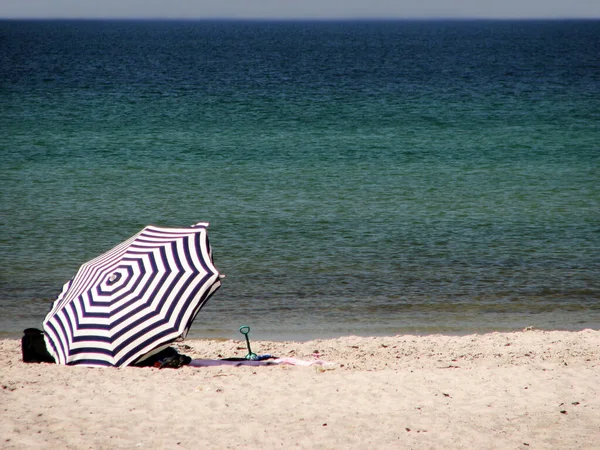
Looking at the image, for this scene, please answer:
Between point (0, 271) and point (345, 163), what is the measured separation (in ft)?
45.9

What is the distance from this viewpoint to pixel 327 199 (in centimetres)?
1988

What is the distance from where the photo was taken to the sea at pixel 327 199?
40.7 ft

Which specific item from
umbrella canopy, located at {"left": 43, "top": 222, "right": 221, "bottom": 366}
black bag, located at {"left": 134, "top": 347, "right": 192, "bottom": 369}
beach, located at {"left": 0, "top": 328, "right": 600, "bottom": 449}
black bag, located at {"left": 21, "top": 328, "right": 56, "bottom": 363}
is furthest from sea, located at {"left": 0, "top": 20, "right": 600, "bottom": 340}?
umbrella canopy, located at {"left": 43, "top": 222, "right": 221, "bottom": 366}

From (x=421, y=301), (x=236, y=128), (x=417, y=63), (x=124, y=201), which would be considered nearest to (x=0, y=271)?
(x=124, y=201)

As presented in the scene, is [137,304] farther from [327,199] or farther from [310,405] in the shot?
[327,199]

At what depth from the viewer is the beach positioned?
6.32 metres

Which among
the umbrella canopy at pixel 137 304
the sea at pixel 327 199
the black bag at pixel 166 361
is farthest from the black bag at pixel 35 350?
the sea at pixel 327 199

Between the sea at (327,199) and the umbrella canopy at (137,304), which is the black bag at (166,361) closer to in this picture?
the umbrella canopy at (137,304)

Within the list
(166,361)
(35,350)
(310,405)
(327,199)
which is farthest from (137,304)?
Result: (327,199)

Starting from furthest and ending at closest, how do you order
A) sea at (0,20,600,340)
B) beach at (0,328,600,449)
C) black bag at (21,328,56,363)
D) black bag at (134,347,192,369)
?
sea at (0,20,600,340)
black bag at (21,328,56,363)
black bag at (134,347,192,369)
beach at (0,328,600,449)

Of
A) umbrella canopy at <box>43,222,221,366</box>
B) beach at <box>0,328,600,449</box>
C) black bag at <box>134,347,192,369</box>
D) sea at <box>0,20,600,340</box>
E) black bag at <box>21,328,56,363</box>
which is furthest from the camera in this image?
sea at <box>0,20,600,340</box>

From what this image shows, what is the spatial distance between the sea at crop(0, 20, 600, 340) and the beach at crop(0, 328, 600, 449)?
3.19m

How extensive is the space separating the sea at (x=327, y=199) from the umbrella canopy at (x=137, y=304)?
358 cm

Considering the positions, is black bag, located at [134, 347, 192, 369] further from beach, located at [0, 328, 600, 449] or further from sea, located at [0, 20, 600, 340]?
sea, located at [0, 20, 600, 340]
